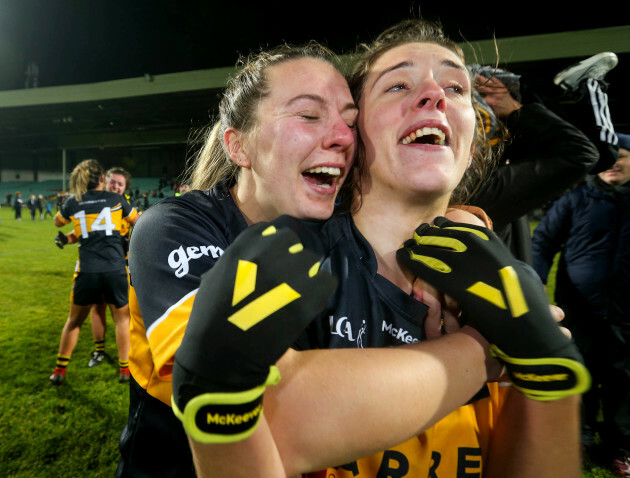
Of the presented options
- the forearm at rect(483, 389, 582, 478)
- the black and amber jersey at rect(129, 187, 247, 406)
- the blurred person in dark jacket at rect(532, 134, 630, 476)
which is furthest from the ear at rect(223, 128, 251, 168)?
the blurred person in dark jacket at rect(532, 134, 630, 476)

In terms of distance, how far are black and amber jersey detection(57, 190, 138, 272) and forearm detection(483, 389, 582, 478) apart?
442 centimetres

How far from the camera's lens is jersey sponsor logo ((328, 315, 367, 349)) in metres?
1.12

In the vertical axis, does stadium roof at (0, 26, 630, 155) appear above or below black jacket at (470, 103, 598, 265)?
above

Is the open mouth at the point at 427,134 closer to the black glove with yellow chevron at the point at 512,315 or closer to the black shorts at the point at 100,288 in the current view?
the black glove with yellow chevron at the point at 512,315

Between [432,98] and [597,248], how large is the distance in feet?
9.40

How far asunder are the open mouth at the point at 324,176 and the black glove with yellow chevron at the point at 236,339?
84 centimetres

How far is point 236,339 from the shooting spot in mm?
674

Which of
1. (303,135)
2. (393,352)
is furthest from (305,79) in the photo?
(393,352)

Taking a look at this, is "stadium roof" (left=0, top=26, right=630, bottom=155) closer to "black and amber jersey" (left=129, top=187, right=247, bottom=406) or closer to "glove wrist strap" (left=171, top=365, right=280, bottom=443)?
"black and amber jersey" (left=129, top=187, right=247, bottom=406)

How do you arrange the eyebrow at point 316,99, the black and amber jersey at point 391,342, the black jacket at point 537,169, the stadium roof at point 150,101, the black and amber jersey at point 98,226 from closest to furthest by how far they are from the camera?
1. the black and amber jersey at point 391,342
2. the eyebrow at point 316,99
3. the black jacket at point 537,169
4. the black and amber jersey at point 98,226
5. the stadium roof at point 150,101

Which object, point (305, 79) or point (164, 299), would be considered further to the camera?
point (305, 79)

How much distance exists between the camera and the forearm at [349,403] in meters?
0.75

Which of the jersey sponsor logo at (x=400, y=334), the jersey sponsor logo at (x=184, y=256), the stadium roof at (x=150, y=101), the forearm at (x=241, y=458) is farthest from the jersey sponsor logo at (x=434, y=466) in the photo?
the stadium roof at (x=150, y=101)

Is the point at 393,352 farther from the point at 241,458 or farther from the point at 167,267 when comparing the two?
the point at 167,267
